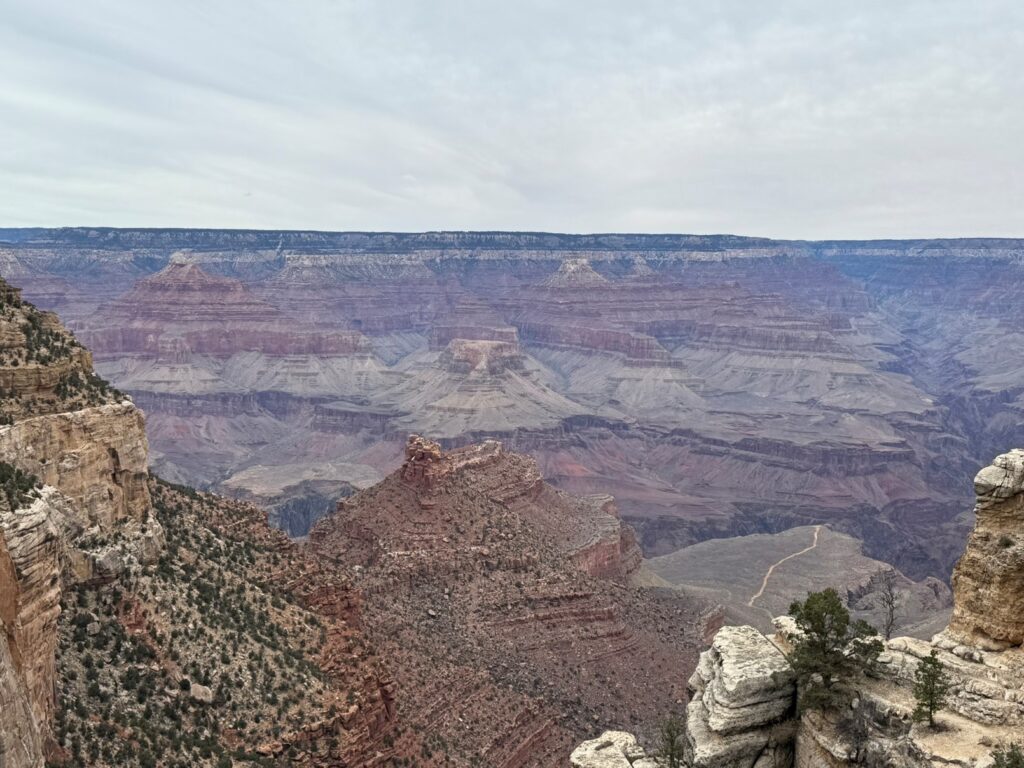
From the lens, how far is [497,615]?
5191 centimetres

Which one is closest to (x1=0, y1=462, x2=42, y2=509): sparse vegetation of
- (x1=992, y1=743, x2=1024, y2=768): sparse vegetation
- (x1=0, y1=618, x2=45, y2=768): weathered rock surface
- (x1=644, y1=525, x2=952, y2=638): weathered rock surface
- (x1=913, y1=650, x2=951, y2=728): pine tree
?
(x1=0, y1=618, x2=45, y2=768): weathered rock surface

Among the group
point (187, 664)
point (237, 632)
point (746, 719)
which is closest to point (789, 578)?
point (237, 632)

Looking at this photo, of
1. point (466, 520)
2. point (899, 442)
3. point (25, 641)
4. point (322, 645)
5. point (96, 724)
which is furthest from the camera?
point (899, 442)

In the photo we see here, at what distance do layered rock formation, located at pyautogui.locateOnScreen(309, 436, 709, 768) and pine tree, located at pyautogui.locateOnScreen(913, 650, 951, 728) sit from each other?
22913mm

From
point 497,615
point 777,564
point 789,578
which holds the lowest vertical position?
point 777,564

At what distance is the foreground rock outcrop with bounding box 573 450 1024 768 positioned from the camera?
19.1 meters

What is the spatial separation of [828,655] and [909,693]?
1.89m

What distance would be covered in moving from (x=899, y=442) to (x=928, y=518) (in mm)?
36564

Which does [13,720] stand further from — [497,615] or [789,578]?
[789,578]

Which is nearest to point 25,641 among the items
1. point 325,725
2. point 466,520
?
point 325,725

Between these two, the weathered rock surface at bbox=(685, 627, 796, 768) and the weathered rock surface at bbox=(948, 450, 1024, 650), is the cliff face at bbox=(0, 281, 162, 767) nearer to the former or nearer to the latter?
the weathered rock surface at bbox=(685, 627, 796, 768)

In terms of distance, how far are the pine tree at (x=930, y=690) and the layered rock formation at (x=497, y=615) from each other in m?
22.9

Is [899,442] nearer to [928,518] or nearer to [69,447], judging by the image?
[928,518]

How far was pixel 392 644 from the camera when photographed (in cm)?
4431
